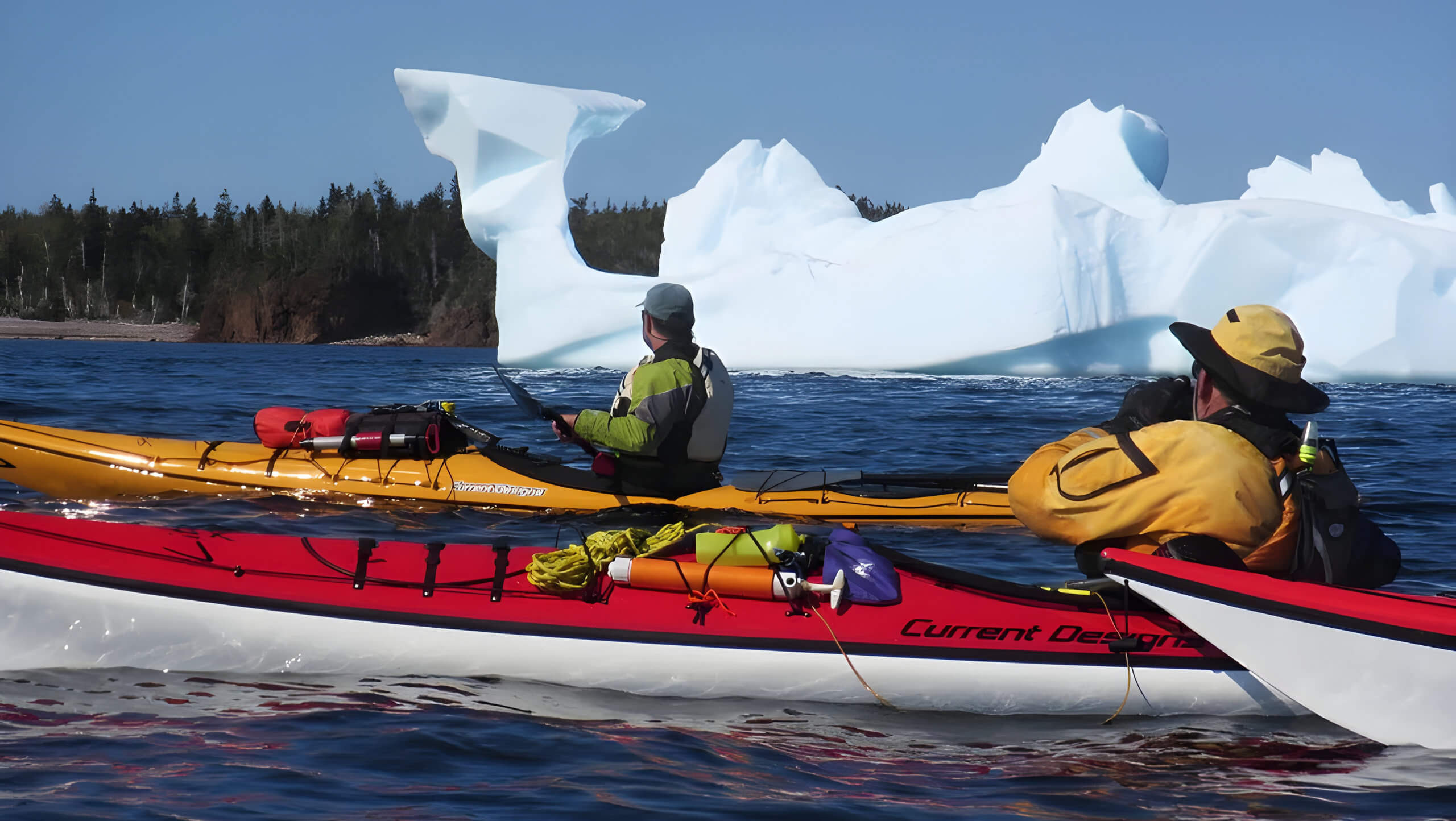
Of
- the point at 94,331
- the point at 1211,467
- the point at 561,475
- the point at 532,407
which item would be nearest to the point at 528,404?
the point at 532,407

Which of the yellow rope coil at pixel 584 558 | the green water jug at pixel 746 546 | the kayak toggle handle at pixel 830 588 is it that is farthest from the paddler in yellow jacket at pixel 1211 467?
the yellow rope coil at pixel 584 558

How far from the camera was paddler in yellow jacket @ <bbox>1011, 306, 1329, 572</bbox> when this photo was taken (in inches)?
121

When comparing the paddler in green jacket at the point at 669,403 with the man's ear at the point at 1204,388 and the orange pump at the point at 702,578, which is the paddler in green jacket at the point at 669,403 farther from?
the man's ear at the point at 1204,388

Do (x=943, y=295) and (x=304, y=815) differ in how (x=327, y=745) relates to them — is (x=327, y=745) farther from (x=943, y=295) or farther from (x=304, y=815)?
(x=943, y=295)

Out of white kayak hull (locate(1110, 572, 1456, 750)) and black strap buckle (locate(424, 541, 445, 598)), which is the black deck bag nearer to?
black strap buckle (locate(424, 541, 445, 598))

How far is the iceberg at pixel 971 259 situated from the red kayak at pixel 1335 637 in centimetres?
1450

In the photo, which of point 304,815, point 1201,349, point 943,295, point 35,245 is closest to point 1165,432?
point 1201,349

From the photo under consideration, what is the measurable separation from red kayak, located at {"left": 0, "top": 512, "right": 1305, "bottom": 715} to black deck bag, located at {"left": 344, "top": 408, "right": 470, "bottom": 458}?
A: 281 centimetres

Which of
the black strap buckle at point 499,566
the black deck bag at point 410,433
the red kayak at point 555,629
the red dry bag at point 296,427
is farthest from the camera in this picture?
the red dry bag at point 296,427

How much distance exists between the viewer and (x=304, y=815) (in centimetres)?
267

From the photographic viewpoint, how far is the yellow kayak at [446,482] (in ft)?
20.6

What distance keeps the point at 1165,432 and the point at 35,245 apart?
63.3m

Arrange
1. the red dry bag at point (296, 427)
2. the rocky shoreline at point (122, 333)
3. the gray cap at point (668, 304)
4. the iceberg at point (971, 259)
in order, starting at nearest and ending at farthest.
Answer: the gray cap at point (668, 304)
the red dry bag at point (296, 427)
the iceberg at point (971, 259)
the rocky shoreline at point (122, 333)

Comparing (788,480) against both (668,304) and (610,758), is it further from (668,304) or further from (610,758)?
(610,758)
